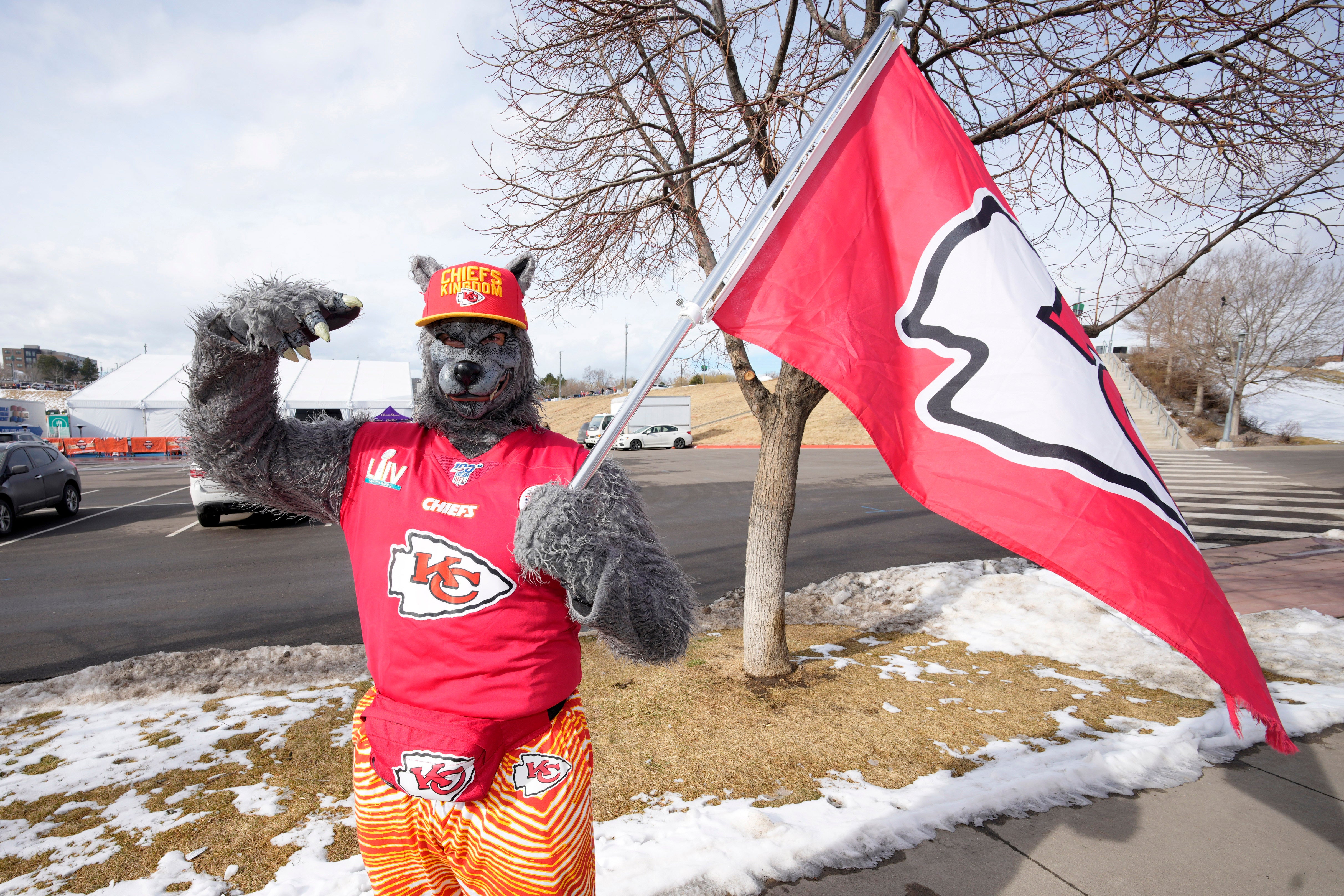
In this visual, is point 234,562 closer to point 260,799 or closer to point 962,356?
point 260,799

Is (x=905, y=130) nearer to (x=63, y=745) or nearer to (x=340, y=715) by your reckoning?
(x=340, y=715)

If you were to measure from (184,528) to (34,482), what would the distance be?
8.96 feet

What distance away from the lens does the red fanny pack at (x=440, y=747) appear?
138 cm

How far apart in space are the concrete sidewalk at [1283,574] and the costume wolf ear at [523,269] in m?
6.19

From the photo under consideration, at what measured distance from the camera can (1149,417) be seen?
109 feet

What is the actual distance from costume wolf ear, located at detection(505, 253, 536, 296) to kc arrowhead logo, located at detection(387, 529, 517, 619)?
29.6 inches

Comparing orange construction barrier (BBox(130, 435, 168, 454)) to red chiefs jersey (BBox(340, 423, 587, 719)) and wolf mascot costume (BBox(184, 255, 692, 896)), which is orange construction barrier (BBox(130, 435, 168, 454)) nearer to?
wolf mascot costume (BBox(184, 255, 692, 896))

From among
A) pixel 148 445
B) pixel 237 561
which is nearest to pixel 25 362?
pixel 148 445

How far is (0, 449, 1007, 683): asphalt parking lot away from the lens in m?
5.30

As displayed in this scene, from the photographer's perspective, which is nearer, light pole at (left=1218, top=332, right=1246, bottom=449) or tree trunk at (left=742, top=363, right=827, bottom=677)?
tree trunk at (left=742, top=363, right=827, bottom=677)

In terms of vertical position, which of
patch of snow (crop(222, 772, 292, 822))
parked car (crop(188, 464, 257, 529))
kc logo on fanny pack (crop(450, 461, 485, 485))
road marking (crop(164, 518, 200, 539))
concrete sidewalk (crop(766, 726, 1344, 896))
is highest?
kc logo on fanny pack (crop(450, 461, 485, 485))

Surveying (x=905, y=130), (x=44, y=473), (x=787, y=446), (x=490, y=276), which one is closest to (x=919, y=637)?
(x=787, y=446)

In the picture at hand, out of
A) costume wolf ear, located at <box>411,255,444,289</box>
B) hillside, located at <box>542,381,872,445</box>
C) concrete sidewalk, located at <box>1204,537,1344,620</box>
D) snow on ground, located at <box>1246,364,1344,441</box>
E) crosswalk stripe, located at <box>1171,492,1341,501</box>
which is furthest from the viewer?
snow on ground, located at <box>1246,364,1344,441</box>

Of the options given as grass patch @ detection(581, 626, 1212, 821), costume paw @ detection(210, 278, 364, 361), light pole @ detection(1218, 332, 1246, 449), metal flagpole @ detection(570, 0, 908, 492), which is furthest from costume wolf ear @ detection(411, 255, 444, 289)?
light pole @ detection(1218, 332, 1246, 449)
